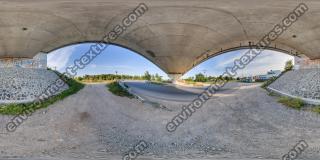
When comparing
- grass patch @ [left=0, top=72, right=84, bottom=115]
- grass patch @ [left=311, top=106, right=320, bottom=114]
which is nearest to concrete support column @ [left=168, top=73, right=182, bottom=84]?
grass patch @ [left=0, top=72, right=84, bottom=115]

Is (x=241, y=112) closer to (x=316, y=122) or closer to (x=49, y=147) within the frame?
(x=316, y=122)

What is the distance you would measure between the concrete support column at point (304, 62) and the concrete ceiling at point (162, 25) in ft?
1.98

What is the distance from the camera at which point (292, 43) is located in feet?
76.6

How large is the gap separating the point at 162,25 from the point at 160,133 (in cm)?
1044

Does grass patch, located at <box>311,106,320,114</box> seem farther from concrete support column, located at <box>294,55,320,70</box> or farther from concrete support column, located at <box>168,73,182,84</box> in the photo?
concrete support column, located at <box>168,73,182,84</box>

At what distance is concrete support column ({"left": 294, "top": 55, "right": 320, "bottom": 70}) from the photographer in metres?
23.8

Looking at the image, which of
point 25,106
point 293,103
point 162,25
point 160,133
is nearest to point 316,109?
point 293,103

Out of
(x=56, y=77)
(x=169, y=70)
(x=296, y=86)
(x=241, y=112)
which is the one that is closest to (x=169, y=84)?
(x=169, y=70)

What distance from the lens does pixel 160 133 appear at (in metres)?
10.9

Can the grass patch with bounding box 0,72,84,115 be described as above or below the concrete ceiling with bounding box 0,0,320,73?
below

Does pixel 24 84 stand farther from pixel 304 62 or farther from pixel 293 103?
pixel 304 62

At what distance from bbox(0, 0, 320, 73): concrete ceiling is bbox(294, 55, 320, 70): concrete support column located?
0.60 meters

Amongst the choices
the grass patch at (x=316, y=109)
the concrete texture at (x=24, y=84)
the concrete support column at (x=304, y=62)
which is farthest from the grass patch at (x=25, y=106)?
the concrete support column at (x=304, y=62)

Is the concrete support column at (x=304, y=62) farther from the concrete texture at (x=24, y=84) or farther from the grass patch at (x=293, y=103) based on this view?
the concrete texture at (x=24, y=84)
